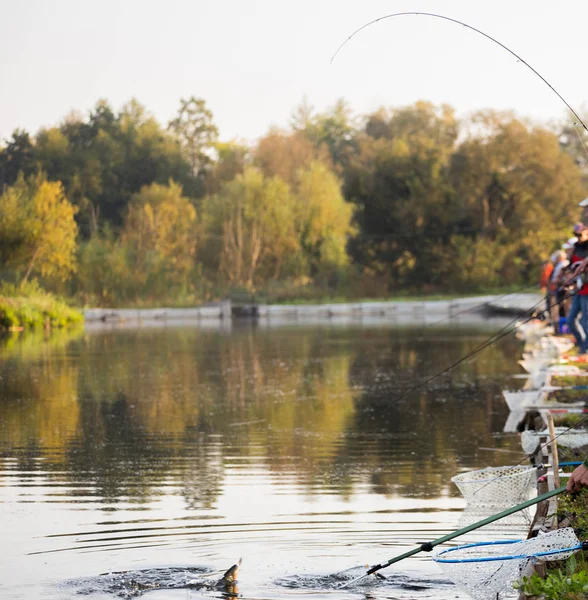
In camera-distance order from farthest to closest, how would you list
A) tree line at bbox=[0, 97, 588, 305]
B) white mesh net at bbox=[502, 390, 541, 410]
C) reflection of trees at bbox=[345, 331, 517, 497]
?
tree line at bbox=[0, 97, 588, 305] < white mesh net at bbox=[502, 390, 541, 410] < reflection of trees at bbox=[345, 331, 517, 497]

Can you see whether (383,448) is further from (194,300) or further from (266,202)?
(266,202)

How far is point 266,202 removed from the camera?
61.6m

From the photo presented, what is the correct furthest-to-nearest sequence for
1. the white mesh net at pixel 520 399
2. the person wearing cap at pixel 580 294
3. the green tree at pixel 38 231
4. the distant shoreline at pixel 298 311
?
1. the distant shoreline at pixel 298 311
2. the green tree at pixel 38 231
3. the person wearing cap at pixel 580 294
4. the white mesh net at pixel 520 399

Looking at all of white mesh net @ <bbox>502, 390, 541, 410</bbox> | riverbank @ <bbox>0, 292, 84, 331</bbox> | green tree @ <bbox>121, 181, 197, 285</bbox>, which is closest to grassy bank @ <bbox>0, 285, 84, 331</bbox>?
riverbank @ <bbox>0, 292, 84, 331</bbox>

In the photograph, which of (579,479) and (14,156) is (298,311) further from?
(579,479)

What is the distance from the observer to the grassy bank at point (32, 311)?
43844 mm

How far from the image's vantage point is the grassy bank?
1726 inches

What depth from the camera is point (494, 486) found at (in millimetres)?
8734

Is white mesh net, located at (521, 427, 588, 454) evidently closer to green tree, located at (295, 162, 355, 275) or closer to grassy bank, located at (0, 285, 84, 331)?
grassy bank, located at (0, 285, 84, 331)

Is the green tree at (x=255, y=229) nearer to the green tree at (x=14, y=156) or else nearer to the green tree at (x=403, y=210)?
the green tree at (x=403, y=210)

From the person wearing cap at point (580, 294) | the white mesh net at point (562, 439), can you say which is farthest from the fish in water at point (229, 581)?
the person wearing cap at point (580, 294)

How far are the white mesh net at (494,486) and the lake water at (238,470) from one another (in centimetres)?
42

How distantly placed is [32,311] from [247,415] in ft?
97.6

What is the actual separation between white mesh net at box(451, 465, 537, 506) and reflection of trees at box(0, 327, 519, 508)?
1840mm
